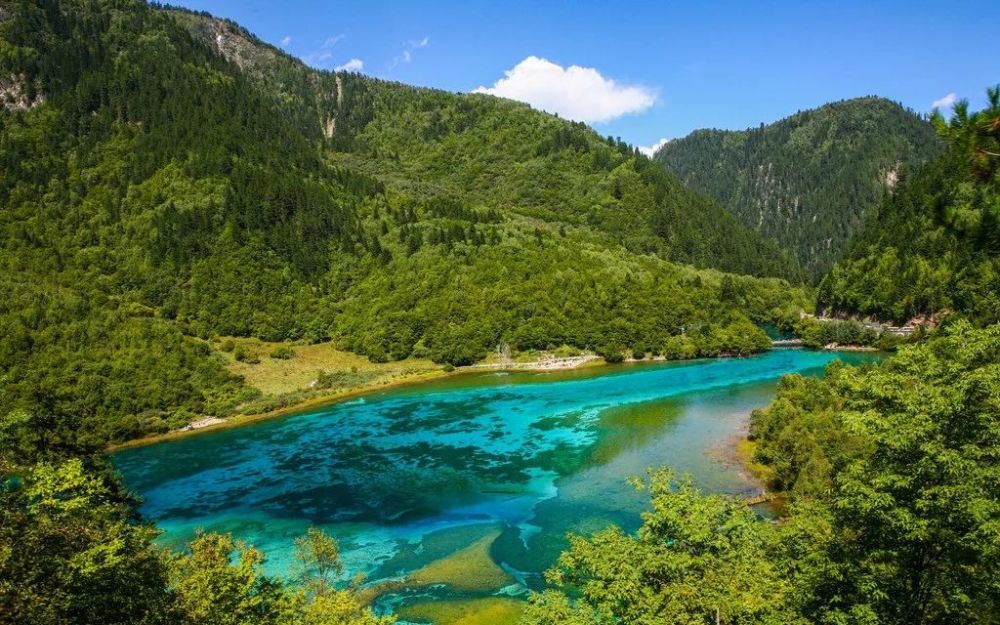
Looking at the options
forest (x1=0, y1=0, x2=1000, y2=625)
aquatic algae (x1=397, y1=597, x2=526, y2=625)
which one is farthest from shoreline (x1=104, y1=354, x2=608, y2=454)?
aquatic algae (x1=397, y1=597, x2=526, y2=625)

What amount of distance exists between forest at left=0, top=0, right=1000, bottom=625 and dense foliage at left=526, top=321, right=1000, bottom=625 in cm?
9

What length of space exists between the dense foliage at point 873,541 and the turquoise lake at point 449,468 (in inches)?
939

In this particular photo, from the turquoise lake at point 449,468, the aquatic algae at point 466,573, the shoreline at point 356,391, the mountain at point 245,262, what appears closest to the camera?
the aquatic algae at point 466,573

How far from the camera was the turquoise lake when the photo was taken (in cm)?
5388

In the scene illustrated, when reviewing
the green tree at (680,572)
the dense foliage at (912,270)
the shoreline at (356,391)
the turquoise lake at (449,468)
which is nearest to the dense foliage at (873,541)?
the green tree at (680,572)

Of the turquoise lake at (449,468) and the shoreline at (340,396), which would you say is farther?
the shoreline at (340,396)

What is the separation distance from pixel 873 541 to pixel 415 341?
440 ft

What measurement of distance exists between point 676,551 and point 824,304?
17328 centimetres

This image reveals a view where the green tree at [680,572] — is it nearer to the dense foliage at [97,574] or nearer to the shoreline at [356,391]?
the dense foliage at [97,574]

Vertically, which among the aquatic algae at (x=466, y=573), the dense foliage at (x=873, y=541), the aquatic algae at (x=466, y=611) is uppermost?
the dense foliage at (x=873, y=541)

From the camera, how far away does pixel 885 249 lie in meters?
157

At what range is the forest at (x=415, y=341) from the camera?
57.7 ft

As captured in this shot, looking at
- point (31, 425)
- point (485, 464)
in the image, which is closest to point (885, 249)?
point (485, 464)

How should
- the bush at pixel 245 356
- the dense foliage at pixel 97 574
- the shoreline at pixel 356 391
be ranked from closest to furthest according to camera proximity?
1. the dense foliage at pixel 97 574
2. the shoreline at pixel 356 391
3. the bush at pixel 245 356
